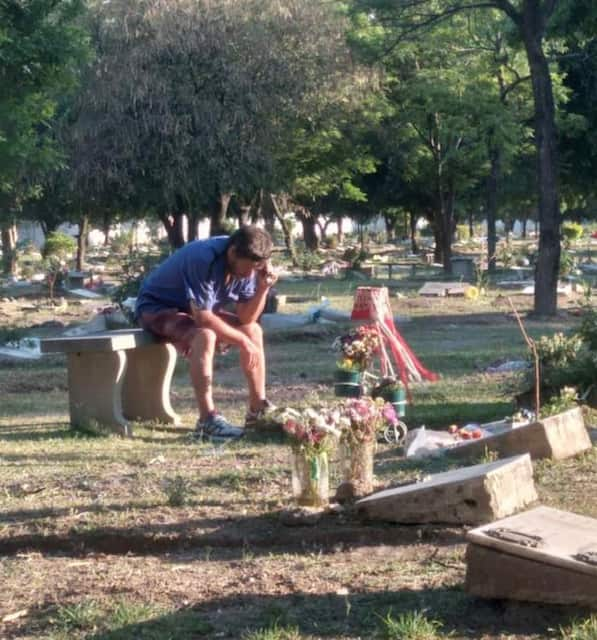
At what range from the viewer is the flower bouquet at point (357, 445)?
233 inches

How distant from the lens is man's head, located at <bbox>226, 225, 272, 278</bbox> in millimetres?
8016

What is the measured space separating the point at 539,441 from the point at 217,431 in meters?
2.30

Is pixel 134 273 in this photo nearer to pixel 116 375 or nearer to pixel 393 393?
pixel 116 375

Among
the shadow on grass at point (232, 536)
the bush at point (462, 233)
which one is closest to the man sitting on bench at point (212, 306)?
the shadow on grass at point (232, 536)

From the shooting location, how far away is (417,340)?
16.1 metres

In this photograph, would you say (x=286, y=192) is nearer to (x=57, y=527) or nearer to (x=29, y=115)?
(x=29, y=115)

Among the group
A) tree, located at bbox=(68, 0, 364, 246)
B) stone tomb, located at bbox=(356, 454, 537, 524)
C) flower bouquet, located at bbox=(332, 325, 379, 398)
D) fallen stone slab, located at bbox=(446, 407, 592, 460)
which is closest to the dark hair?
flower bouquet, located at bbox=(332, 325, 379, 398)

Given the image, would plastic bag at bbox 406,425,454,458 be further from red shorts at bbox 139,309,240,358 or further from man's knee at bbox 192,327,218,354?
red shorts at bbox 139,309,240,358

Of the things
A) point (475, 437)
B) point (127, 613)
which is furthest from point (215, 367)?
point (127, 613)

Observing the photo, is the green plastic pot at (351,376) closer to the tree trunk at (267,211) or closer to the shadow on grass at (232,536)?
the shadow on grass at (232,536)

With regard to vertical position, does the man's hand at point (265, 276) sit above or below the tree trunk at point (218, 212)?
below

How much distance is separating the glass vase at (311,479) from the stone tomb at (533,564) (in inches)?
54.5

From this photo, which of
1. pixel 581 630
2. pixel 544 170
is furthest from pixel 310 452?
pixel 544 170

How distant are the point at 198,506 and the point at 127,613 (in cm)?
161
